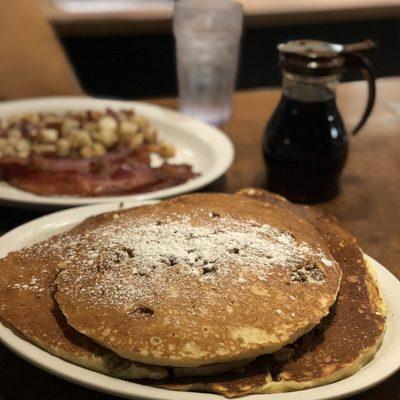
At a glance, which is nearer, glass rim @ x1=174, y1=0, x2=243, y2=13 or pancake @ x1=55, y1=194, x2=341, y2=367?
pancake @ x1=55, y1=194, x2=341, y2=367

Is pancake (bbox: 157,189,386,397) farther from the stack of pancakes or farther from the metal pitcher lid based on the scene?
the metal pitcher lid

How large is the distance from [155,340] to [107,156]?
883mm

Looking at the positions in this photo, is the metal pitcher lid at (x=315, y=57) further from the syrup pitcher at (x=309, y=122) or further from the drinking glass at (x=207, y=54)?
the drinking glass at (x=207, y=54)

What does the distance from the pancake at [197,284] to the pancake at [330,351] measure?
0.04 meters

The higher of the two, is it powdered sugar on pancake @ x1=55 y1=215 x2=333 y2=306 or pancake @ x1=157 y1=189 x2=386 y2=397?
powdered sugar on pancake @ x1=55 y1=215 x2=333 y2=306

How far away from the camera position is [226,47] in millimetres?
1969

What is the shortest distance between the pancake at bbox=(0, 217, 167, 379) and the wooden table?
229cm

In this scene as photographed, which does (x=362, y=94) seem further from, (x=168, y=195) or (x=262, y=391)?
(x=262, y=391)

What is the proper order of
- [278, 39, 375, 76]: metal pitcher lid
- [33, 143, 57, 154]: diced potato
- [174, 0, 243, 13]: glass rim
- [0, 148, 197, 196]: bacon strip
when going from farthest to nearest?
[174, 0, 243, 13]: glass rim → [33, 143, 57, 154]: diced potato → [0, 148, 197, 196]: bacon strip → [278, 39, 375, 76]: metal pitcher lid

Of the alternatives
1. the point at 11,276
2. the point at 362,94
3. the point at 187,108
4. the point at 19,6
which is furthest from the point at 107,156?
the point at 19,6

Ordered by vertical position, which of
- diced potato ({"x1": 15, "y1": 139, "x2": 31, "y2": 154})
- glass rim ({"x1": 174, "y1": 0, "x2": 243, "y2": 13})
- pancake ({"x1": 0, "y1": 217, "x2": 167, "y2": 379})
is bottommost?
diced potato ({"x1": 15, "y1": 139, "x2": 31, "y2": 154})

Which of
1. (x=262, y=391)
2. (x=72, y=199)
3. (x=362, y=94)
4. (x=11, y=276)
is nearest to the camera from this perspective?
(x=262, y=391)

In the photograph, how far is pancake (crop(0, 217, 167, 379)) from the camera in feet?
2.87

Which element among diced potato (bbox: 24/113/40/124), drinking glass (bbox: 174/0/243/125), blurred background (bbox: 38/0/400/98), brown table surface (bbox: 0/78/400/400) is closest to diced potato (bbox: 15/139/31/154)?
diced potato (bbox: 24/113/40/124)
